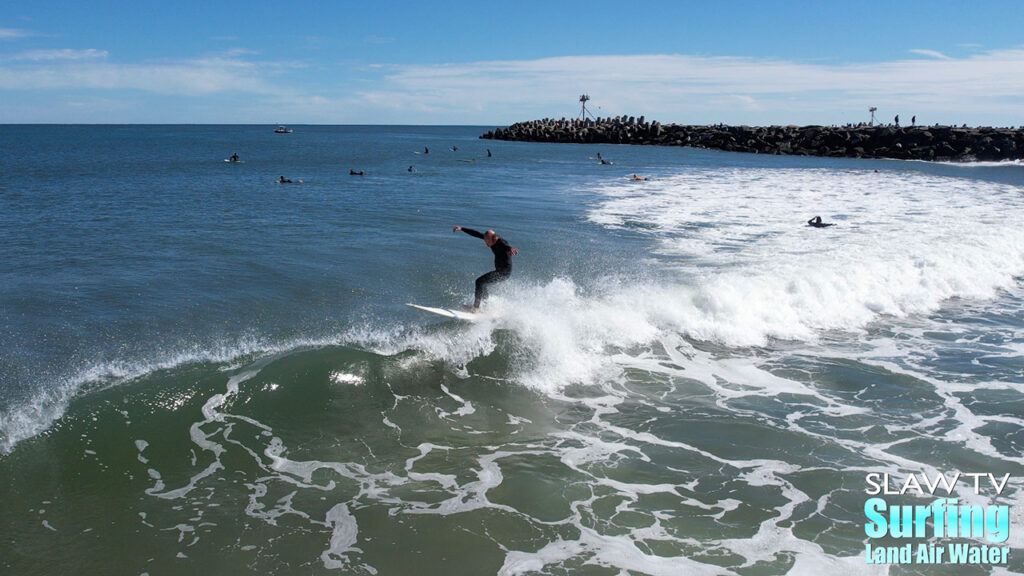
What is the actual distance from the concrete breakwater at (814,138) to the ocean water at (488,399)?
6507 centimetres

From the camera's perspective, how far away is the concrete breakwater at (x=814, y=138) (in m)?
76.8

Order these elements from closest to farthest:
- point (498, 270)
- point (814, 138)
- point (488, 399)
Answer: point (488, 399) < point (498, 270) < point (814, 138)

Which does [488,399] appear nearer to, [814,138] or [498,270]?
[498,270]

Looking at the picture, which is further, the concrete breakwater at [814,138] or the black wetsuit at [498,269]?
the concrete breakwater at [814,138]

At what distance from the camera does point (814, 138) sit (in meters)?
90.1

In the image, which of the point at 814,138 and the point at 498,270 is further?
the point at 814,138

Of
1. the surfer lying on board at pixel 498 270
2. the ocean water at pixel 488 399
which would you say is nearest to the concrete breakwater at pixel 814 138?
the ocean water at pixel 488 399

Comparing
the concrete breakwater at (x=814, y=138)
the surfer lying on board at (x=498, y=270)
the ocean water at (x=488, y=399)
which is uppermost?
the concrete breakwater at (x=814, y=138)

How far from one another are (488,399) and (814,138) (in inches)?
3613

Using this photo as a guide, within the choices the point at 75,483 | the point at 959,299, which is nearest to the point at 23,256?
the point at 75,483

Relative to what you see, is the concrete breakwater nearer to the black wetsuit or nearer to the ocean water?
the ocean water

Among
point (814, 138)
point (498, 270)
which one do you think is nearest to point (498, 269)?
point (498, 270)

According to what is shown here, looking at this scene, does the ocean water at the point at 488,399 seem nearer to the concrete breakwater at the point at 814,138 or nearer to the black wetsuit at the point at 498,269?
the black wetsuit at the point at 498,269

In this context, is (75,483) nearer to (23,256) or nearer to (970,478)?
(970,478)
